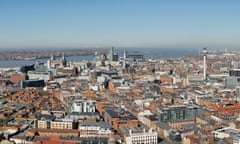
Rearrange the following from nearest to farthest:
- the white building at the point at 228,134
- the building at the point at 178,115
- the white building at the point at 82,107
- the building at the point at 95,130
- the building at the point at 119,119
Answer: the white building at the point at 228,134 → the building at the point at 95,130 → the building at the point at 119,119 → the building at the point at 178,115 → the white building at the point at 82,107

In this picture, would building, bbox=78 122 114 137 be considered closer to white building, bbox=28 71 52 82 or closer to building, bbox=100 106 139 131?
building, bbox=100 106 139 131

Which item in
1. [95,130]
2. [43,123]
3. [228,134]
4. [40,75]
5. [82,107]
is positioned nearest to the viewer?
[228,134]

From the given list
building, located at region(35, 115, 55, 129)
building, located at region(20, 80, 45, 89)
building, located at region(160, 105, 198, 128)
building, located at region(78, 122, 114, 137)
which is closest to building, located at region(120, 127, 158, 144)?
building, located at region(78, 122, 114, 137)

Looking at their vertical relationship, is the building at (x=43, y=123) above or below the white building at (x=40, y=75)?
below

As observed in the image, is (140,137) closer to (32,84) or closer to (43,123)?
(43,123)

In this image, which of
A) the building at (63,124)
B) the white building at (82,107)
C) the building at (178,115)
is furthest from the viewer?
the white building at (82,107)

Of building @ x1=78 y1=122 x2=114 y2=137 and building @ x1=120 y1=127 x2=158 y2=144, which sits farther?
building @ x1=78 y1=122 x2=114 y2=137

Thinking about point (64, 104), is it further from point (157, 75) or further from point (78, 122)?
point (157, 75)

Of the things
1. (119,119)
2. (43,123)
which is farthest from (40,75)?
(119,119)

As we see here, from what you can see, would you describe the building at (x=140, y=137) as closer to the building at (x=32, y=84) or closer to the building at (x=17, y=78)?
the building at (x=32, y=84)

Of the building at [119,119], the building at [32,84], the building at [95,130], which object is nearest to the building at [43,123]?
the building at [95,130]

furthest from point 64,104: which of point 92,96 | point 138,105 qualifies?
point 138,105

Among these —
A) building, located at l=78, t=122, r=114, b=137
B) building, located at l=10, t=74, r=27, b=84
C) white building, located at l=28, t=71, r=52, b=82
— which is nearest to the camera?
building, located at l=78, t=122, r=114, b=137
